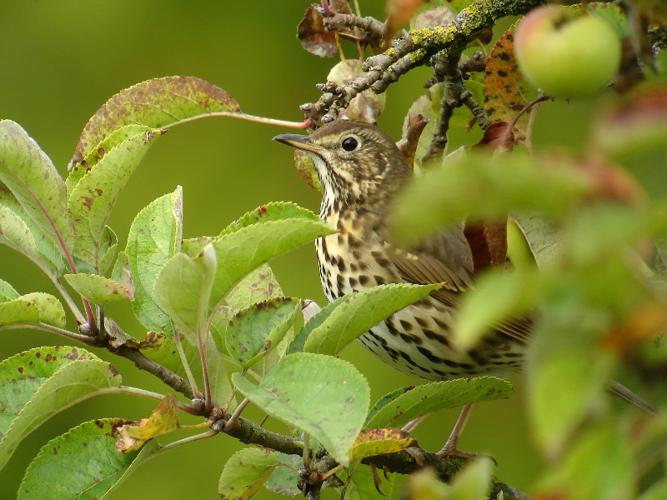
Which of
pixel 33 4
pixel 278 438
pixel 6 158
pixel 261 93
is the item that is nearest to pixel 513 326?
pixel 278 438

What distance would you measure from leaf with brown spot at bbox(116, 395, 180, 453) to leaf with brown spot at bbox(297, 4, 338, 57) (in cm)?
94

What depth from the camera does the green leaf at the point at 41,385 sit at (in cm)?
146

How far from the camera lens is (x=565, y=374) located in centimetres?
66

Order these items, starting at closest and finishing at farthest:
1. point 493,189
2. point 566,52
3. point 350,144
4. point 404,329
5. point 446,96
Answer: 1. point 493,189
2. point 566,52
3. point 446,96
4. point 404,329
5. point 350,144

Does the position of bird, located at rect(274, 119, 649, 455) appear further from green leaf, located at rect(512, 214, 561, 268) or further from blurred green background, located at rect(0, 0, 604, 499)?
blurred green background, located at rect(0, 0, 604, 499)

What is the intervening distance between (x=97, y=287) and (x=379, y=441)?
1.32ft

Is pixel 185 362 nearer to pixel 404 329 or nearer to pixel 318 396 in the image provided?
pixel 318 396

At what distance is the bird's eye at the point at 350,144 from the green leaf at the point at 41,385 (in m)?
1.35

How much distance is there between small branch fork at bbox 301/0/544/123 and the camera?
6.48 feet

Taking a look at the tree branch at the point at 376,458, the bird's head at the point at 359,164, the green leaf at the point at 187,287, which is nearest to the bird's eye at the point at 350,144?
the bird's head at the point at 359,164

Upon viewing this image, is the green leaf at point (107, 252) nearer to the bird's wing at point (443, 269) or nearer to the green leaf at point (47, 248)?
the green leaf at point (47, 248)

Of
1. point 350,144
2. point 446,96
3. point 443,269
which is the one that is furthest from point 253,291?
point 350,144

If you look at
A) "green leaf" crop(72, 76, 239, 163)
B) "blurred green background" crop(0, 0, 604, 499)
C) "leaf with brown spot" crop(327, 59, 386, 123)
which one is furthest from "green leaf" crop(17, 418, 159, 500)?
"blurred green background" crop(0, 0, 604, 499)

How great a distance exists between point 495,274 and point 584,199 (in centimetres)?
7
